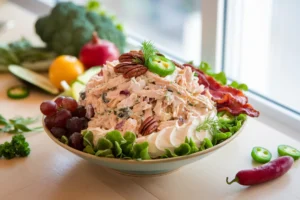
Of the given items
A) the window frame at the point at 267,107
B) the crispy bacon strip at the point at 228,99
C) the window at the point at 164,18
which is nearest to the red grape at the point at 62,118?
the crispy bacon strip at the point at 228,99

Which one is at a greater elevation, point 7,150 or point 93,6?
point 93,6

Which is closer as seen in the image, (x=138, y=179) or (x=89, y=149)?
(x=89, y=149)

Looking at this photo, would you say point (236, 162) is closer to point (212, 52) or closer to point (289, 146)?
point (289, 146)

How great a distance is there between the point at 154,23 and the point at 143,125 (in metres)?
2.06

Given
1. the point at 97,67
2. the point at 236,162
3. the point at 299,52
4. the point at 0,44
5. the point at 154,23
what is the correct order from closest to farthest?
the point at 236,162 → the point at 299,52 → the point at 97,67 → the point at 0,44 → the point at 154,23

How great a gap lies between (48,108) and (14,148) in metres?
0.17

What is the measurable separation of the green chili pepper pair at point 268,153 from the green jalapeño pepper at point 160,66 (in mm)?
299

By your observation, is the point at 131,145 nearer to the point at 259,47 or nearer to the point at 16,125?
the point at 16,125

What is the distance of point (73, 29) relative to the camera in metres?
1.80

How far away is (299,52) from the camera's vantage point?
155cm

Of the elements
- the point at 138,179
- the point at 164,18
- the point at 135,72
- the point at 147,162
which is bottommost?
the point at 164,18

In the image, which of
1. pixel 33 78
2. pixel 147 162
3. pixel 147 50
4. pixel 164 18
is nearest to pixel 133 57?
pixel 147 50

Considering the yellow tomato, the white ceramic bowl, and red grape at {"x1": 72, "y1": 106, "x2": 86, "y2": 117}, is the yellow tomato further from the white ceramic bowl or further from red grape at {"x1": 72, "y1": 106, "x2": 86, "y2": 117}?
the white ceramic bowl

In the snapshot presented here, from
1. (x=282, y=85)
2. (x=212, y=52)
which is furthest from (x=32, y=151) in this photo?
(x=282, y=85)
